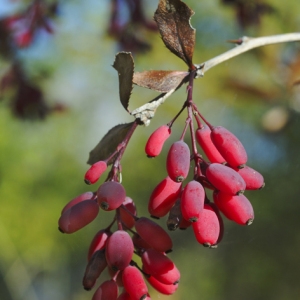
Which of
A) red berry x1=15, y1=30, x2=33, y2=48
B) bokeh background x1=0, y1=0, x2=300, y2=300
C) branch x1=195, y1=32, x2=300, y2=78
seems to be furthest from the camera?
red berry x1=15, y1=30, x2=33, y2=48

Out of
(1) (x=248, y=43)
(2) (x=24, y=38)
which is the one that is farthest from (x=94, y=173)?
(2) (x=24, y=38)

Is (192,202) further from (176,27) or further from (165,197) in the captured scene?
(176,27)

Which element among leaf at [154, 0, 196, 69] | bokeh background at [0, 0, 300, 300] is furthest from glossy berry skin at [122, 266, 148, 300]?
bokeh background at [0, 0, 300, 300]

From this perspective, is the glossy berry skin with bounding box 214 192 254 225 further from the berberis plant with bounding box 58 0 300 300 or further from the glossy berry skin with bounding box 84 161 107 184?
the glossy berry skin with bounding box 84 161 107 184

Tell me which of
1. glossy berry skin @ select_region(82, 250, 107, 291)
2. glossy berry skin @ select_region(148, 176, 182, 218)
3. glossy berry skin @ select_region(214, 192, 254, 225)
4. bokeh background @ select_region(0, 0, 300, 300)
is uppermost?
glossy berry skin @ select_region(148, 176, 182, 218)

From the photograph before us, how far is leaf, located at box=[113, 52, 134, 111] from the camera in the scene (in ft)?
1.38

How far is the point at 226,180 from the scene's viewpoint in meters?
0.38

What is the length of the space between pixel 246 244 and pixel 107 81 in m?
0.68

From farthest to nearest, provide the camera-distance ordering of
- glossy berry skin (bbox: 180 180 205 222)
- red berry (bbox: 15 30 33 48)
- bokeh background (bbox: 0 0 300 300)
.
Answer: red berry (bbox: 15 30 33 48)
bokeh background (bbox: 0 0 300 300)
glossy berry skin (bbox: 180 180 205 222)

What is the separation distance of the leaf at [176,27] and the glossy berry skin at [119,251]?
195 mm

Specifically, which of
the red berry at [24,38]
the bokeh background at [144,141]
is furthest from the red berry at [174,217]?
the red berry at [24,38]

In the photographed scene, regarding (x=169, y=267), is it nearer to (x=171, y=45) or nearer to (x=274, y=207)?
(x=171, y=45)

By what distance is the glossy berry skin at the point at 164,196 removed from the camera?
0.40m

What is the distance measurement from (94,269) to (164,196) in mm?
92
